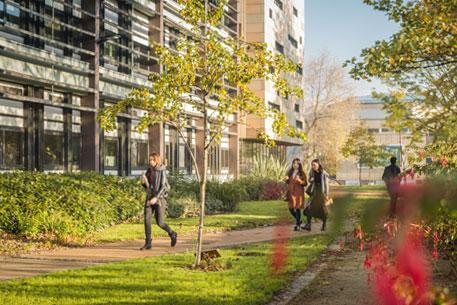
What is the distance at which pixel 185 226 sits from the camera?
16922mm

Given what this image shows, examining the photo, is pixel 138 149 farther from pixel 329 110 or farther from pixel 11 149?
pixel 329 110

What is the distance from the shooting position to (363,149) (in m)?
63.9

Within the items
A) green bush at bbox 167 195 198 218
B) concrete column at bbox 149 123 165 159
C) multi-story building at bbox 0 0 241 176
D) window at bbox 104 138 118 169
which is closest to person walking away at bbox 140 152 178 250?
multi-story building at bbox 0 0 241 176

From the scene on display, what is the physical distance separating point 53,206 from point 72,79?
871 centimetres

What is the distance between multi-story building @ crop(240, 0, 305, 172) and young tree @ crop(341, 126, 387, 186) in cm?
577

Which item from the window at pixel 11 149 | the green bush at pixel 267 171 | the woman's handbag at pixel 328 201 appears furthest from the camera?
the green bush at pixel 267 171

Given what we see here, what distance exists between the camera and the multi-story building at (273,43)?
4447 cm

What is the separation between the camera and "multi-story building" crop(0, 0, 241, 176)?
1911 centimetres

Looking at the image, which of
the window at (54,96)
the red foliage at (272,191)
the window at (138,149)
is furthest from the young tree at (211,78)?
the red foliage at (272,191)

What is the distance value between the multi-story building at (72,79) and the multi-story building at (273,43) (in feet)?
36.0

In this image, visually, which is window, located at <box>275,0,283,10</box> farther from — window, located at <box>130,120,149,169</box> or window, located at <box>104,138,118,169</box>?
window, located at <box>104,138,118,169</box>

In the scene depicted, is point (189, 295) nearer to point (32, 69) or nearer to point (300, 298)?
point (300, 298)

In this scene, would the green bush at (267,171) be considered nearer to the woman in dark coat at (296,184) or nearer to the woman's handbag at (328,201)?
the woman in dark coat at (296,184)

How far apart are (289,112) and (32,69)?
3646 centimetres
